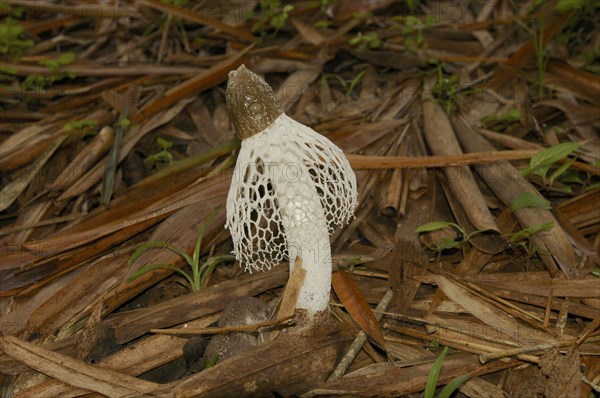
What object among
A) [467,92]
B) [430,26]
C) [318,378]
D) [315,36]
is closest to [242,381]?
[318,378]

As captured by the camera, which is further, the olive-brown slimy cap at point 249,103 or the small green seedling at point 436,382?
the olive-brown slimy cap at point 249,103

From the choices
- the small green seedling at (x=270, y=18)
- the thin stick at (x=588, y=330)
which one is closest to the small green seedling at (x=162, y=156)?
the small green seedling at (x=270, y=18)

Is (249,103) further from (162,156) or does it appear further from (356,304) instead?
(162,156)

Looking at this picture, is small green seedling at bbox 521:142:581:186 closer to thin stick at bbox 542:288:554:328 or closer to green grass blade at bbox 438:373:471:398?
thin stick at bbox 542:288:554:328

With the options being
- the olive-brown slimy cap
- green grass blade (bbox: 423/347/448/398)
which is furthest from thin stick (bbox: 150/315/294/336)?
the olive-brown slimy cap

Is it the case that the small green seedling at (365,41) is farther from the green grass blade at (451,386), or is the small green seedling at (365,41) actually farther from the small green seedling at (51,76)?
the green grass blade at (451,386)

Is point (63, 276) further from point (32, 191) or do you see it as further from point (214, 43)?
point (214, 43)
